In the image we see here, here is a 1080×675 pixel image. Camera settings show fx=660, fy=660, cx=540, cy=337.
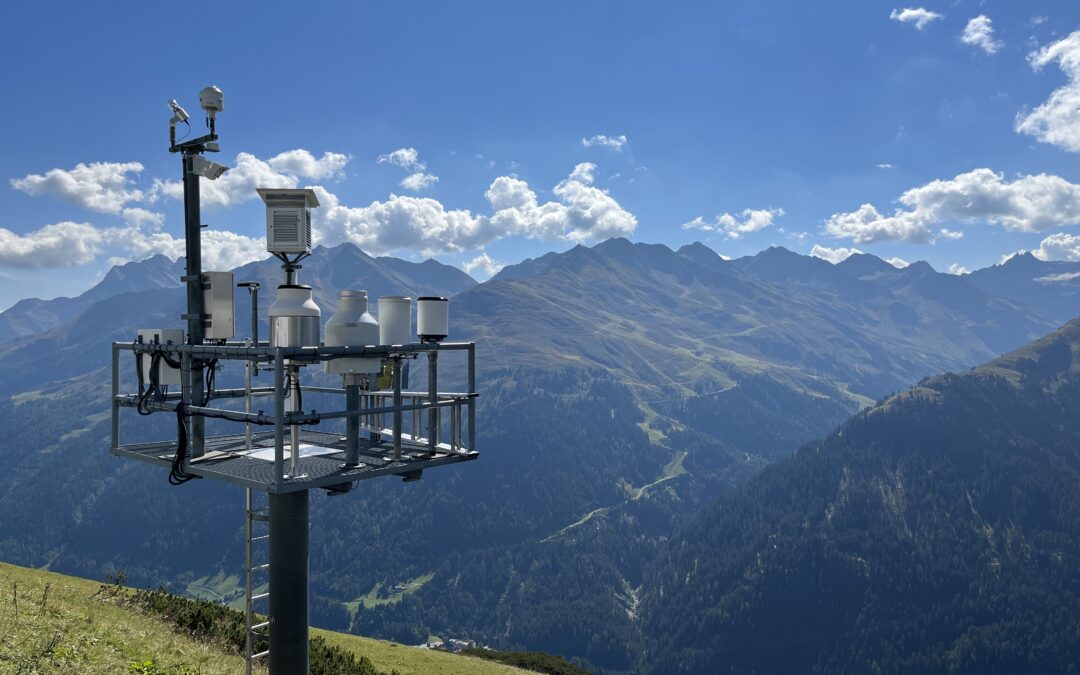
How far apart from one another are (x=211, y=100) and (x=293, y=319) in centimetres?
734

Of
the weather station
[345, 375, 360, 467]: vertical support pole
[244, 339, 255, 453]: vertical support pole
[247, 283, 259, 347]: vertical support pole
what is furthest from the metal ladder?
[247, 283, 259, 347]: vertical support pole

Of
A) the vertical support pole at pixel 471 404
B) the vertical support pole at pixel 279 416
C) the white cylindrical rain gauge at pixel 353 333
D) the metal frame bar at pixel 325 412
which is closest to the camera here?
the vertical support pole at pixel 279 416

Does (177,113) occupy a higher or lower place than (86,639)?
higher

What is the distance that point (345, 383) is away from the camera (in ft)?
57.6

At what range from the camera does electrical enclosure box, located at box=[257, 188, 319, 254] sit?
18109mm

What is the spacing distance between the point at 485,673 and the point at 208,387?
32.5 metres

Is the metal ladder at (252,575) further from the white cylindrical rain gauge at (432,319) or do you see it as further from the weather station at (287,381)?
the white cylindrical rain gauge at (432,319)

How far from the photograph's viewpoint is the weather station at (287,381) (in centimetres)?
1670

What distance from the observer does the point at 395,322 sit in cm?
1864

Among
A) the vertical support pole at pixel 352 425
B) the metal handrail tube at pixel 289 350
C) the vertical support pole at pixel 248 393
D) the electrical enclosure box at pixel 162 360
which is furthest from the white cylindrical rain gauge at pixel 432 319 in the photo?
the electrical enclosure box at pixel 162 360

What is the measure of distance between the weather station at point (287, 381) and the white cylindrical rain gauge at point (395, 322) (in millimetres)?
30

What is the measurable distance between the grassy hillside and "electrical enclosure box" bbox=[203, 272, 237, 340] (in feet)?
30.7

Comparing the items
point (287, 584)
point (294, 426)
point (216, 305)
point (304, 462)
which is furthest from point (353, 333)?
point (287, 584)

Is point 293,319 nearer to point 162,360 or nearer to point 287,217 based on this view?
point 287,217
